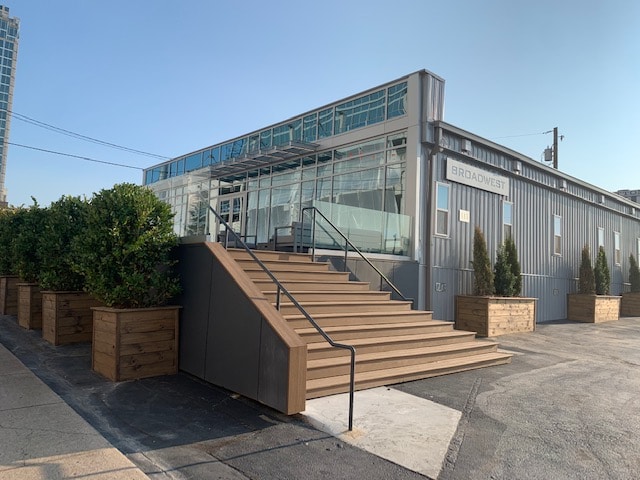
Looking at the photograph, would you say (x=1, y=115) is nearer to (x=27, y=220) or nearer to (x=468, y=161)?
(x=27, y=220)

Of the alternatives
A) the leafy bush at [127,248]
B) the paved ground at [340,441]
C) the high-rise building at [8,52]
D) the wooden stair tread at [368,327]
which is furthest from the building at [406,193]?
the high-rise building at [8,52]

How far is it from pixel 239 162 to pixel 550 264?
11601 millimetres

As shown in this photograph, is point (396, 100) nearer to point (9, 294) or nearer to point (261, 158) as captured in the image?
point (261, 158)

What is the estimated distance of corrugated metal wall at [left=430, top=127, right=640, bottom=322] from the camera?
12.3m

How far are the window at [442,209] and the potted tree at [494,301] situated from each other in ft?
3.47

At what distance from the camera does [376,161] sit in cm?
1262

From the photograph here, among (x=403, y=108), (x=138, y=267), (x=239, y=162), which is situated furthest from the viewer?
(x=239, y=162)

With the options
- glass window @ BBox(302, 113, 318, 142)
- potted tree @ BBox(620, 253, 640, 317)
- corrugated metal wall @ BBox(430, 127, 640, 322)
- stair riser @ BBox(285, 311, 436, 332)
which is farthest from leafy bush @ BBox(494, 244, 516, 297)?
potted tree @ BBox(620, 253, 640, 317)

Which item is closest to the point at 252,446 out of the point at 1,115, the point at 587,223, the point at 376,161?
the point at 376,161

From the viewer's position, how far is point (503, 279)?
40.9 ft

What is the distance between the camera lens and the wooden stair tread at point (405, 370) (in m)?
5.42

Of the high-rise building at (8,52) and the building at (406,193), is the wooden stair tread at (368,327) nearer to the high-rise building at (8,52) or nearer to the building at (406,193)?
the building at (406,193)

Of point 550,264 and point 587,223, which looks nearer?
point 550,264

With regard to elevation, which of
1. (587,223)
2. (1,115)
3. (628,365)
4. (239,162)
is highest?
(1,115)
